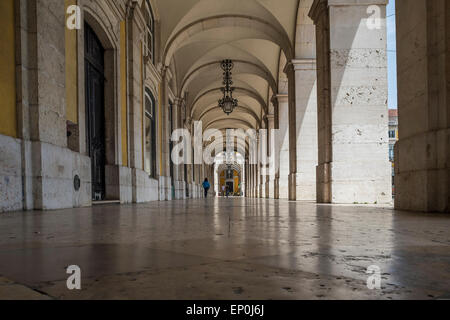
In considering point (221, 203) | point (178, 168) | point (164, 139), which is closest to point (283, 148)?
point (178, 168)

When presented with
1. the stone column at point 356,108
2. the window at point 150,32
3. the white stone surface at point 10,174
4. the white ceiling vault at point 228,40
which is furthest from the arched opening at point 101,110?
the white ceiling vault at point 228,40

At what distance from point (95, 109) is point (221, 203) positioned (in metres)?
3.60

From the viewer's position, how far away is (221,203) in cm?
851

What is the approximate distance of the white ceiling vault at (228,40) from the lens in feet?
43.0

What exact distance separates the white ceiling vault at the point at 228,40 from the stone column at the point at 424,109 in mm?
8435

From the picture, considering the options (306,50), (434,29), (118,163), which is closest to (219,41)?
(306,50)

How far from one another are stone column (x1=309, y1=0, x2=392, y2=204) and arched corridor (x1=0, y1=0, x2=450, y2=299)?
0.03m

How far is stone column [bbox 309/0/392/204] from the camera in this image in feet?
25.3

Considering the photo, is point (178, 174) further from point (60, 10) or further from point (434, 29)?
point (434, 29)

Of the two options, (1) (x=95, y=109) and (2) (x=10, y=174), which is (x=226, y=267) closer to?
(2) (x=10, y=174)

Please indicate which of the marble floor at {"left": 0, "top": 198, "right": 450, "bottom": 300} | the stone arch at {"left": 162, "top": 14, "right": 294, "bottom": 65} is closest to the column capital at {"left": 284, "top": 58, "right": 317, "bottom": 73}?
the stone arch at {"left": 162, "top": 14, "right": 294, "bottom": 65}

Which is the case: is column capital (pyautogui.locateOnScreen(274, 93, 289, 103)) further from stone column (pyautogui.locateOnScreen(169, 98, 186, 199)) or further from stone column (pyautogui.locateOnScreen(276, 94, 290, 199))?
stone column (pyautogui.locateOnScreen(169, 98, 186, 199))

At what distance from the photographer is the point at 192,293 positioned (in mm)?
790
